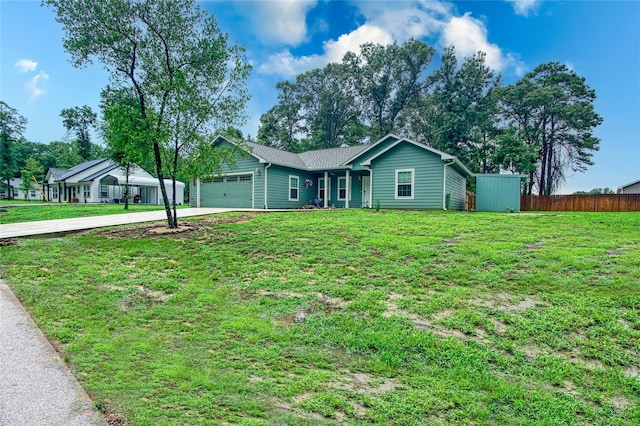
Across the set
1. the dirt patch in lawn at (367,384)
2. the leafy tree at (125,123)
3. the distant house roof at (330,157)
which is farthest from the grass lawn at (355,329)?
the distant house roof at (330,157)

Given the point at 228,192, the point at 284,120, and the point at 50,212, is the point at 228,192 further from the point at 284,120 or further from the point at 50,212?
the point at 284,120

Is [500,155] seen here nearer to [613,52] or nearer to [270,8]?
[613,52]

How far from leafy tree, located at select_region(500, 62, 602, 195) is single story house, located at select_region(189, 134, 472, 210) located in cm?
1781

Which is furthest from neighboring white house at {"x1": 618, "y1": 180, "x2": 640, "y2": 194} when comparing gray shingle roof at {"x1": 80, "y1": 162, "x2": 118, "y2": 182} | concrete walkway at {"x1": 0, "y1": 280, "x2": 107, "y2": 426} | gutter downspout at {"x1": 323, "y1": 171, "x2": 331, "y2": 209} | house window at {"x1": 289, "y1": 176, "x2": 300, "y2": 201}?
gray shingle roof at {"x1": 80, "y1": 162, "x2": 118, "y2": 182}

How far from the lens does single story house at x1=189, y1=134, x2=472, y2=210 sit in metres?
15.7

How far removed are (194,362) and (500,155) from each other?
31458mm

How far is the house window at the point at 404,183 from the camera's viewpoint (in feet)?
52.6

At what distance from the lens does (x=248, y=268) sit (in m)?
5.88

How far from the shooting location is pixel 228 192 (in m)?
19.5

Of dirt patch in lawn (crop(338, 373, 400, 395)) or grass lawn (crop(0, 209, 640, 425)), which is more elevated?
grass lawn (crop(0, 209, 640, 425))

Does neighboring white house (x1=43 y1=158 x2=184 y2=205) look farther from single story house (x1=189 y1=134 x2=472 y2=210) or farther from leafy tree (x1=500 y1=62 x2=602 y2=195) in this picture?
leafy tree (x1=500 y1=62 x2=602 y2=195)

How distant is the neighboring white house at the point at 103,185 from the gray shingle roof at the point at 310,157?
56.6ft

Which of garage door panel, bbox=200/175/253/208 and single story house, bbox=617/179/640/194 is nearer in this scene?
garage door panel, bbox=200/175/253/208

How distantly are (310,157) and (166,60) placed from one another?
13225 mm
